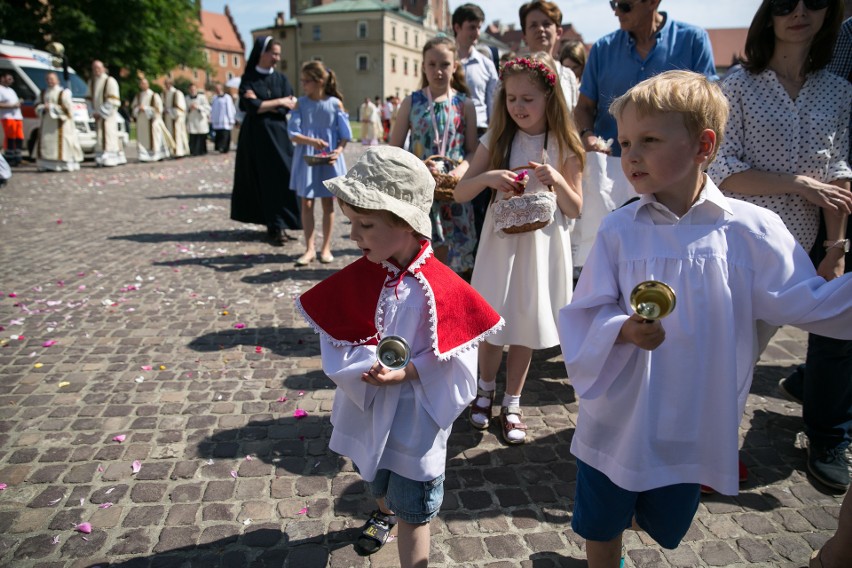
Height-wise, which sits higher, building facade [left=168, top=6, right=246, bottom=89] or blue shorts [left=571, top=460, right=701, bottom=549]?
building facade [left=168, top=6, right=246, bottom=89]

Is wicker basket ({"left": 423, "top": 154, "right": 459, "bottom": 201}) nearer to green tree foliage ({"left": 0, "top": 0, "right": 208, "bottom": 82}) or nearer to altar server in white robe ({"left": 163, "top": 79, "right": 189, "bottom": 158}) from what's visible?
altar server in white robe ({"left": 163, "top": 79, "right": 189, "bottom": 158})

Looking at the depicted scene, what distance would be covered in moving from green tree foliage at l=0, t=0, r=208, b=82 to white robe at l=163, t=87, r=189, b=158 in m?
10.9

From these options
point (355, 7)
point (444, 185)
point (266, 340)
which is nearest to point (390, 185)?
point (444, 185)

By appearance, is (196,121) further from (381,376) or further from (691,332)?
(691,332)

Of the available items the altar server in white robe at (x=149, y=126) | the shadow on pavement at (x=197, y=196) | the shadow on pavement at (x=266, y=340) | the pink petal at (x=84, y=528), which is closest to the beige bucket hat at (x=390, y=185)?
the pink petal at (x=84, y=528)

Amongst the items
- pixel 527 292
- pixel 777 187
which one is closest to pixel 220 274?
pixel 527 292

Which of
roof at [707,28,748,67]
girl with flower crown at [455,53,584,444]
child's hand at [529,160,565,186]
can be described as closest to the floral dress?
girl with flower crown at [455,53,584,444]

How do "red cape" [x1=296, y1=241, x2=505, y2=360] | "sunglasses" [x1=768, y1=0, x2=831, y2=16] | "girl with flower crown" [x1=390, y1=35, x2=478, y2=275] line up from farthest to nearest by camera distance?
"girl with flower crown" [x1=390, y1=35, x2=478, y2=275], "sunglasses" [x1=768, y1=0, x2=831, y2=16], "red cape" [x1=296, y1=241, x2=505, y2=360]

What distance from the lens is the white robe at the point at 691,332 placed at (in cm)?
186

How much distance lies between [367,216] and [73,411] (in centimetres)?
275

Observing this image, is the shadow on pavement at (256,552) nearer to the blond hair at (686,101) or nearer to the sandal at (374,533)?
the sandal at (374,533)

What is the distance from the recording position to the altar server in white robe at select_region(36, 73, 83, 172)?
1521 centimetres

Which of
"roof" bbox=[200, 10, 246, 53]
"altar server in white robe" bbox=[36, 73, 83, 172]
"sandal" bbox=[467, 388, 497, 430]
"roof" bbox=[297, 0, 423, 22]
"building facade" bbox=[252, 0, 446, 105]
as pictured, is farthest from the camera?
"roof" bbox=[200, 10, 246, 53]

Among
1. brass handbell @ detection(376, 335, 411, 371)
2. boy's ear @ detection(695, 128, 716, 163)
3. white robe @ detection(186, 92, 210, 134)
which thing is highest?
white robe @ detection(186, 92, 210, 134)
